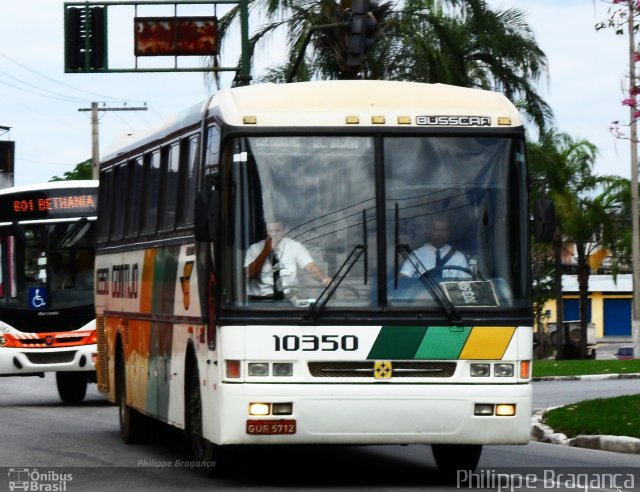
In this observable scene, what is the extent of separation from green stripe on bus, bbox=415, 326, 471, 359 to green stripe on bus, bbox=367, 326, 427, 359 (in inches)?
2.1

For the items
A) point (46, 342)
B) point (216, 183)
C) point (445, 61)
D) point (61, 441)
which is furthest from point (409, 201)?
point (445, 61)

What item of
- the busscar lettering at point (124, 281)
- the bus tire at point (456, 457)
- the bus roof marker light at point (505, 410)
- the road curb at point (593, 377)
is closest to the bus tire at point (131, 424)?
the busscar lettering at point (124, 281)

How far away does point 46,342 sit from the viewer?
25141 millimetres

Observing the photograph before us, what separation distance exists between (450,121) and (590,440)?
18.1 feet

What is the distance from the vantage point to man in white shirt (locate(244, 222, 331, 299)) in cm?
1192

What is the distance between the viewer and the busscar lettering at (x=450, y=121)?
1237 cm

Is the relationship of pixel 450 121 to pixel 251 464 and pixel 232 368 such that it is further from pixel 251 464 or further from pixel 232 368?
pixel 251 464

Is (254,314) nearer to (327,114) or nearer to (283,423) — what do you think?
(283,423)

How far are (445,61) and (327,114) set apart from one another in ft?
69.3

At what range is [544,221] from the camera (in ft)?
39.8

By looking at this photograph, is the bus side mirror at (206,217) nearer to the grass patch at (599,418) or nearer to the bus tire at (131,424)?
the bus tire at (131,424)

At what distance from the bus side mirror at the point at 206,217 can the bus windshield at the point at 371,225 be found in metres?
0.10

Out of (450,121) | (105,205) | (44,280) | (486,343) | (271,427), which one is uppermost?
(450,121)

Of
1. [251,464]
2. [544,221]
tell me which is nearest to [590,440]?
[251,464]
